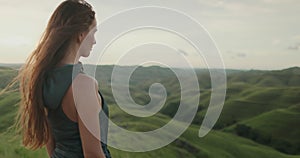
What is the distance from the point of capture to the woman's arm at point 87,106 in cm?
299

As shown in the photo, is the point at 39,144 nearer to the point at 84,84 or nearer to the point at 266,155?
the point at 84,84

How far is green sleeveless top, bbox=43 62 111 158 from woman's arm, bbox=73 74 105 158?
0.10m

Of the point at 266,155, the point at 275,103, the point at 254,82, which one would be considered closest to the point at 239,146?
the point at 266,155

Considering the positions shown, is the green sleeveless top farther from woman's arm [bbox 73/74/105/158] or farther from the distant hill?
the distant hill

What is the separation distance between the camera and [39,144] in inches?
148

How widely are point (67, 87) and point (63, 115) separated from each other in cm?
24

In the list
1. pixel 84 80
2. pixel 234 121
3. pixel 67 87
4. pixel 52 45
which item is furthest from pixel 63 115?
pixel 234 121

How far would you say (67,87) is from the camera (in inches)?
122

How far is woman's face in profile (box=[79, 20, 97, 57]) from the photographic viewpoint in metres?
3.38

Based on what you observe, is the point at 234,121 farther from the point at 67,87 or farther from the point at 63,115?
the point at 67,87

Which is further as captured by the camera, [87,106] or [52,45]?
[52,45]

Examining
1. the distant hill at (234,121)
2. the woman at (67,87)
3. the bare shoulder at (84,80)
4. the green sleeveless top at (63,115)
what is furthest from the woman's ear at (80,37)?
the distant hill at (234,121)

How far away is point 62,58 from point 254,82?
16421cm

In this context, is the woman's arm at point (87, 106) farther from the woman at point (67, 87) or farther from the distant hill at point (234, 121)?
the distant hill at point (234, 121)
